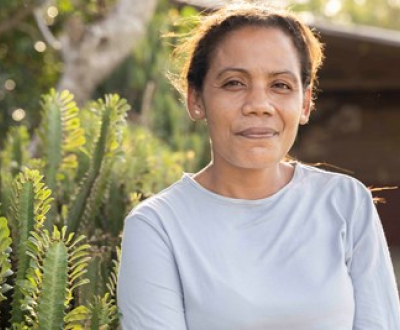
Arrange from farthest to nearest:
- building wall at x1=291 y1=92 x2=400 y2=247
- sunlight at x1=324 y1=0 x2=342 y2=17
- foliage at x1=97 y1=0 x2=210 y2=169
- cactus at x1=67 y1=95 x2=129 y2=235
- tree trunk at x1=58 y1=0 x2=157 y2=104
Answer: sunlight at x1=324 y1=0 x2=342 y2=17
building wall at x1=291 y1=92 x2=400 y2=247
foliage at x1=97 y1=0 x2=210 y2=169
tree trunk at x1=58 y1=0 x2=157 y2=104
cactus at x1=67 y1=95 x2=129 y2=235

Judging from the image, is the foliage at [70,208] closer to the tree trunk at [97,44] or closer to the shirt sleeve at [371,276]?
the shirt sleeve at [371,276]

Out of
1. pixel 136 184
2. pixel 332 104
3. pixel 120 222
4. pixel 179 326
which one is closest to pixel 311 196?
pixel 179 326

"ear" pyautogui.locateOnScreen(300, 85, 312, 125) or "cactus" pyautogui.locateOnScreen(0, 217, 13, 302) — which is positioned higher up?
"ear" pyautogui.locateOnScreen(300, 85, 312, 125)

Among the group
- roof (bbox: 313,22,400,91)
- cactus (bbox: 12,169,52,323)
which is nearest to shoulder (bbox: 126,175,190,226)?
cactus (bbox: 12,169,52,323)

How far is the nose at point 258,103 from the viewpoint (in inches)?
118

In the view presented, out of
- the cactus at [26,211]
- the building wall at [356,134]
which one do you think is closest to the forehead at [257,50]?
the cactus at [26,211]

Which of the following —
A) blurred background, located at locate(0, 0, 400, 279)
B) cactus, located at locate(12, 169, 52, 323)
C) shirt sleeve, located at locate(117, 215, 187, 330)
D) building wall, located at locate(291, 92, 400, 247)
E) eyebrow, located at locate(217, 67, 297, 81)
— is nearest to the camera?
shirt sleeve, located at locate(117, 215, 187, 330)

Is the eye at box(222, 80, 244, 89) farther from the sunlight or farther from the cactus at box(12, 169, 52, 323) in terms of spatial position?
the sunlight

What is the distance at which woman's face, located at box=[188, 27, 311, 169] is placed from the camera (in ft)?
9.86

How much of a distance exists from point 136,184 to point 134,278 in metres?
1.86

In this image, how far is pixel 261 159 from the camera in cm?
304

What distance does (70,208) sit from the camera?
4.11 metres

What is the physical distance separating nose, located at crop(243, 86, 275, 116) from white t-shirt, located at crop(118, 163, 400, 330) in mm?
239

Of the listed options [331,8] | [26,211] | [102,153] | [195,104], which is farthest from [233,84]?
[331,8]
